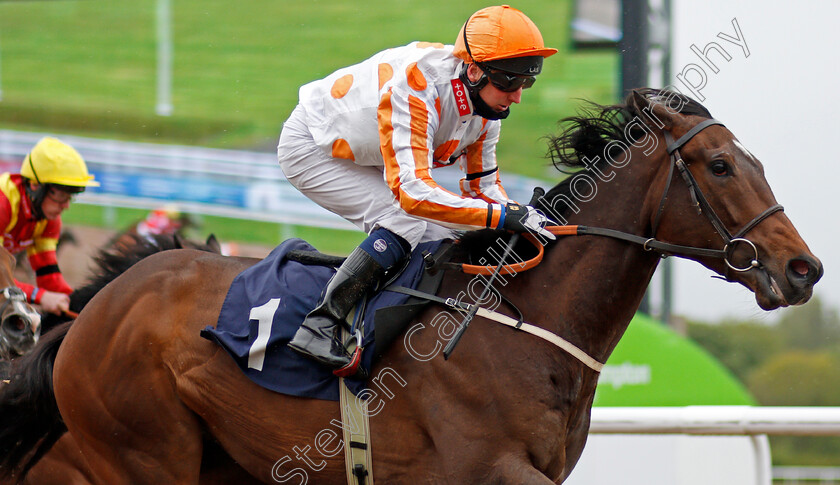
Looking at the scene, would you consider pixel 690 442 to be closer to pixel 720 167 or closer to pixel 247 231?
pixel 720 167

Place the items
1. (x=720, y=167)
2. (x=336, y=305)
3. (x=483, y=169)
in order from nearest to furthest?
(x=720, y=167) → (x=336, y=305) → (x=483, y=169)

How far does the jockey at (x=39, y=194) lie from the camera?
4.62m

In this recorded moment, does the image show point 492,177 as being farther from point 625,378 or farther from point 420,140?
point 625,378

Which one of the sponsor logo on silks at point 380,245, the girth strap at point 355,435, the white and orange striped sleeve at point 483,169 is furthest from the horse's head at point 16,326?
the white and orange striped sleeve at point 483,169

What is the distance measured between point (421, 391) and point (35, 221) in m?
2.93

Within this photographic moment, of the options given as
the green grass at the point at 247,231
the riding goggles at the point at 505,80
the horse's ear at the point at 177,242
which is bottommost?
the green grass at the point at 247,231

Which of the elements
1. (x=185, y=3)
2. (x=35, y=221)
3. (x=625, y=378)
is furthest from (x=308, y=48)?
(x=625, y=378)

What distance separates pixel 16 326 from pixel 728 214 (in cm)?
298

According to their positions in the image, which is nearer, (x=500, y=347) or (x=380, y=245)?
(x=500, y=347)

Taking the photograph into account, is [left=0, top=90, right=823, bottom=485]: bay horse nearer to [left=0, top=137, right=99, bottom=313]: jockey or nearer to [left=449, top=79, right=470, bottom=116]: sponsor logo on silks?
[left=449, top=79, right=470, bottom=116]: sponsor logo on silks

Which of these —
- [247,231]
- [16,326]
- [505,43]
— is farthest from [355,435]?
[247,231]

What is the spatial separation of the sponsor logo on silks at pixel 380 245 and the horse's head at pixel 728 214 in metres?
0.92

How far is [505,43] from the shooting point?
9.40ft

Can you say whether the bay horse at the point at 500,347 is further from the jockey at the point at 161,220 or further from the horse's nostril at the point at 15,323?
Answer: the jockey at the point at 161,220
